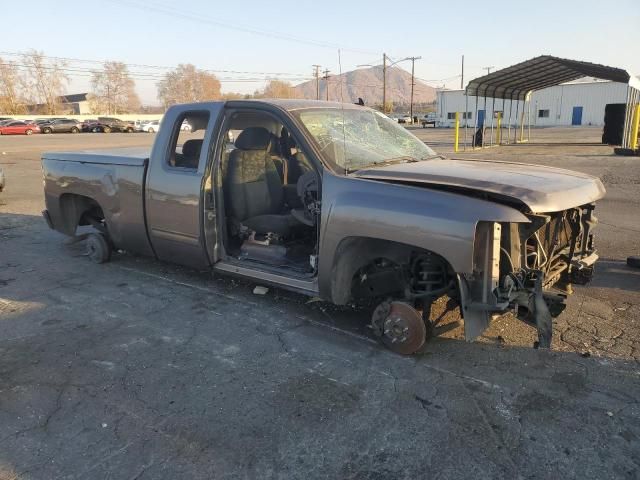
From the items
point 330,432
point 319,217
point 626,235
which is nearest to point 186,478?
point 330,432

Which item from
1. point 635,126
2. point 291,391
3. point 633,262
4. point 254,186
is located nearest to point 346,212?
point 291,391

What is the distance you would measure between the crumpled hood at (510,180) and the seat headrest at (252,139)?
1455mm

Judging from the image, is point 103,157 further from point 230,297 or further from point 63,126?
point 63,126

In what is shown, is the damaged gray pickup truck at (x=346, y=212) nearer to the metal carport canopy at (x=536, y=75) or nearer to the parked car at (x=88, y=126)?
the metal carport canopy at (x=536, y=75)

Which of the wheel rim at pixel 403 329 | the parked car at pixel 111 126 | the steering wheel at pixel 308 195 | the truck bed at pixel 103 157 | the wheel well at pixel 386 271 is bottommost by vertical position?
the wheel rim at pixel 403 329

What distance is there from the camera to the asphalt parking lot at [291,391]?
2584mm

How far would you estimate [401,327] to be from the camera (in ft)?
11.8

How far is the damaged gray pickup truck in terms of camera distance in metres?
3.23

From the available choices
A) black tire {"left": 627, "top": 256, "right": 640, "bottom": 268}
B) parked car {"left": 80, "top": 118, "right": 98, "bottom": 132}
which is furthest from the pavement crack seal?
parked car {"left": 80, "top": 118, "right": 98, "bottom": 132}

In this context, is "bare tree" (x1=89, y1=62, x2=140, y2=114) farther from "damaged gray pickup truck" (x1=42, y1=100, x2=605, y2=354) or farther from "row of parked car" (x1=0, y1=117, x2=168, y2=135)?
"damaged gray pickup truck" (x1=42, y1=100, x2=605, y2=354)

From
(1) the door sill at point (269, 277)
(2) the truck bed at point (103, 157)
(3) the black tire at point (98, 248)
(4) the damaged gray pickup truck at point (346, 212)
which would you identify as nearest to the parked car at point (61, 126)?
(2) the truck bed at point (103, 157)

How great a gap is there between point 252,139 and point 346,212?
66.5 inches

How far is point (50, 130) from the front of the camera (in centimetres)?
4803

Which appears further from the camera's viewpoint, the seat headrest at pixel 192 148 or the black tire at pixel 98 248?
the black tire at pixel 98 248
